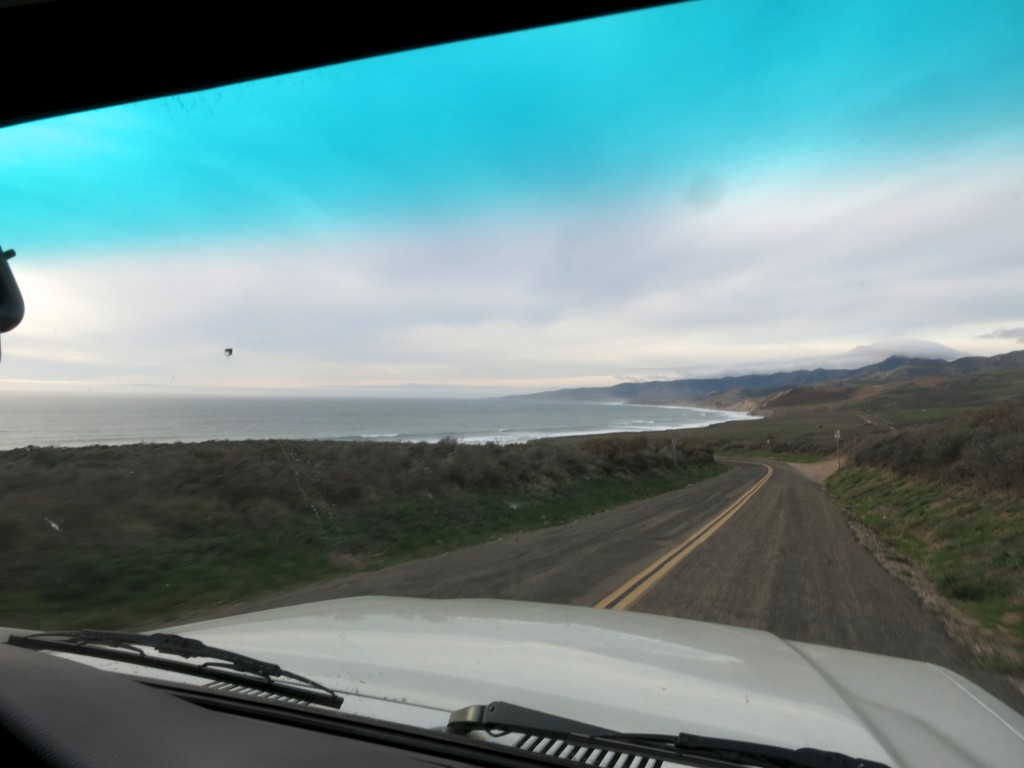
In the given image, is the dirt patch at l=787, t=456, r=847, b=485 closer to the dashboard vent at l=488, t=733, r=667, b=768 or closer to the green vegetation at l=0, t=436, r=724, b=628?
the green vegetation at l=0, t=436, r=724, b=628

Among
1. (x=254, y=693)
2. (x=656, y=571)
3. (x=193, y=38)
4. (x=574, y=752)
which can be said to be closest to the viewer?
(x=574, y=752)

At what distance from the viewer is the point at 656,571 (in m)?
7.57

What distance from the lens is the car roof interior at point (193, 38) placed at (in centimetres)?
271

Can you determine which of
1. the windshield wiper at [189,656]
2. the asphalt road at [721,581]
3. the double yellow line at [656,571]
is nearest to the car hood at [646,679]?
the windshield wiper at [189,656]

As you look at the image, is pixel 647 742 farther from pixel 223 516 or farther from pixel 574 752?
pixel 223 516

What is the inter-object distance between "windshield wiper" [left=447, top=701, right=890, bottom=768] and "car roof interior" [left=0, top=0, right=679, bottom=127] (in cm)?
313

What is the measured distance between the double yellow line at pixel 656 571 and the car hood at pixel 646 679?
100 inches

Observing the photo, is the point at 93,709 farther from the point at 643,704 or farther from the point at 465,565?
the point at 465,565

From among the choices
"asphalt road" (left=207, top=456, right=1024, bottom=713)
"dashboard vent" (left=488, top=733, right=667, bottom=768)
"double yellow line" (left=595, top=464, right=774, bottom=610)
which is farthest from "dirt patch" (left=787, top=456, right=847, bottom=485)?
"dashboard vent" (left=488, top=733, right=667, bottom=768)

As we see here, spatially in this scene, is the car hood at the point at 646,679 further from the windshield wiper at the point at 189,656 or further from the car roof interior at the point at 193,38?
the car roof interior at the point at 193,38

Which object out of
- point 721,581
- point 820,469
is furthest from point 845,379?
point 721,581

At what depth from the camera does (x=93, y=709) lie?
161cm

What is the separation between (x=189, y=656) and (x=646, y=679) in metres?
1.93

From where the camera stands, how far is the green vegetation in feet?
22.0
